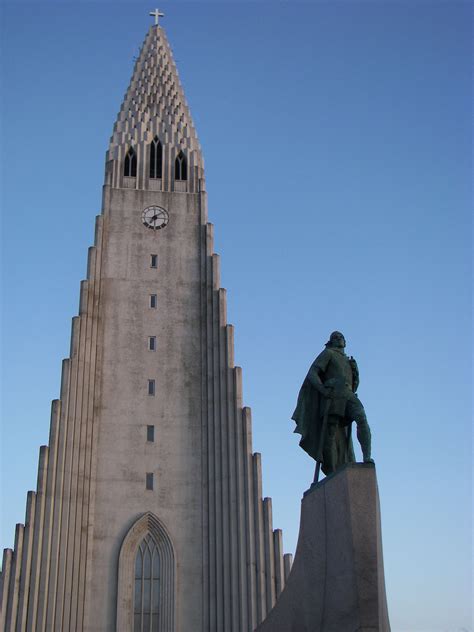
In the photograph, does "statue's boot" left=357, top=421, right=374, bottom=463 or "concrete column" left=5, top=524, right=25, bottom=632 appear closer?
"statue's boot" left=357, top=421, right=374, bottom=463

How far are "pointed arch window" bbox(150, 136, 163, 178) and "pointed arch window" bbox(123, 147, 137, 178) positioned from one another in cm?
79

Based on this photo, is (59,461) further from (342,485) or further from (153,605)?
(342,485)

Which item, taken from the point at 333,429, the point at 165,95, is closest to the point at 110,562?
the point at 333,429

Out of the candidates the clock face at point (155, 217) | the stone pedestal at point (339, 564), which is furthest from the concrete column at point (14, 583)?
the stone pedestal at point (339, 564)

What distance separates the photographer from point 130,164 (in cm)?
A: 4044

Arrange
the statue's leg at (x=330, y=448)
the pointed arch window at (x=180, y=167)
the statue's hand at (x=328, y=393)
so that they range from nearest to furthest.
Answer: the statue's leg at (x=330, y=448) → the statue's hand at (x=328, y=393) → the pointed arch window at (x=180, y=167)

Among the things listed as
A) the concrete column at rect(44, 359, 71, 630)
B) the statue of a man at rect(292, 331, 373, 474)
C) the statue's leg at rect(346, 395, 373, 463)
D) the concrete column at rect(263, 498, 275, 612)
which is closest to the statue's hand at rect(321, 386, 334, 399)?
the statue of a man at rect(292, 331, 373, 474)

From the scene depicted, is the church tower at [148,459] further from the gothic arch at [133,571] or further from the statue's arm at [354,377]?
the statue's arm at [354,377]

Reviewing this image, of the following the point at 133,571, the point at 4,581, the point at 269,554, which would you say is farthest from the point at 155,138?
the point at 4,581

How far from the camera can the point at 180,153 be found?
4128 centimetres

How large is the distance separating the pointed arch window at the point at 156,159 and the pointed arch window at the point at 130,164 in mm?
786

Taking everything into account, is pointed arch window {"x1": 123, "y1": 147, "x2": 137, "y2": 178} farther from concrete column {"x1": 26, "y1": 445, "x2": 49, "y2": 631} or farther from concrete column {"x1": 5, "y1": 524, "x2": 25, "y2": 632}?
concrete column {"x1": 5, "y1": 524, "x2": 25, "y2": 632}

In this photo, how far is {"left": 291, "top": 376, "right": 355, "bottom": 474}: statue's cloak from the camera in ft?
51.5

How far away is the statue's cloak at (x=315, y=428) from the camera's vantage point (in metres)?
15.7
